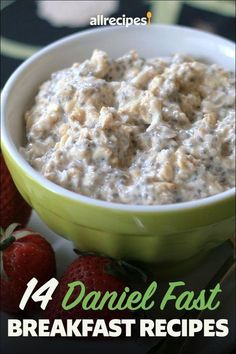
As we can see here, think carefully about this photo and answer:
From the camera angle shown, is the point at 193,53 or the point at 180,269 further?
the point at 193,53

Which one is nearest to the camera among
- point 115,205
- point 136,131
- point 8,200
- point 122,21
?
→ point 115,205

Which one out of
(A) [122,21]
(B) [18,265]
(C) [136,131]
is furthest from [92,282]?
(A) [122,21]

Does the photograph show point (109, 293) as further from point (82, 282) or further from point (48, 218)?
point (48, 218)

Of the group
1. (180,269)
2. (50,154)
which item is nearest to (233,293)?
(180,269)

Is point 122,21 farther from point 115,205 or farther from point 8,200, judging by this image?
point 115,205

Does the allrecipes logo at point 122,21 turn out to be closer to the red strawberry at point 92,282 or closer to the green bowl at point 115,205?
the green bowl at point 115,205

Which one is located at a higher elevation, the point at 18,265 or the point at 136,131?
the point at 136,131

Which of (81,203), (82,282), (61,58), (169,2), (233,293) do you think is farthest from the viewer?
(169,2)
